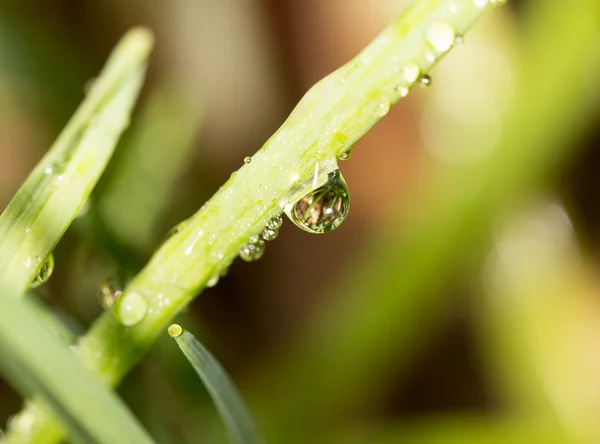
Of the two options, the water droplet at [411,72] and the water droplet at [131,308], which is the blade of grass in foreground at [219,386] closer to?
the water droplet at [131,308]

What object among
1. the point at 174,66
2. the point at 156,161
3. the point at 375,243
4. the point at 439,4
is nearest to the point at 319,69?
the point at 174,66

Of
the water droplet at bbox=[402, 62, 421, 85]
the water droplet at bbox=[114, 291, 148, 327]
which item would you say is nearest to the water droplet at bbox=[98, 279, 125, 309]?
the water droplet at bbox=[114, 291, 148, 327]

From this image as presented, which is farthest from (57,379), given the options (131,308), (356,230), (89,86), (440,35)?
(356,230)

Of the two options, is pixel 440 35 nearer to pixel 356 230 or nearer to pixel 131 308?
pixel 131 308

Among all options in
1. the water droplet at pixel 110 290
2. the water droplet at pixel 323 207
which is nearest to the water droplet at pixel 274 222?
the water droplet at pixel 323 207

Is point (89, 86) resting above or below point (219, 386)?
above

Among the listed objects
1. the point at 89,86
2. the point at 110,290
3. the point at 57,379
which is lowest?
the point at 57,379

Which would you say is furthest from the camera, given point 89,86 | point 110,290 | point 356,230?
point 356,230
